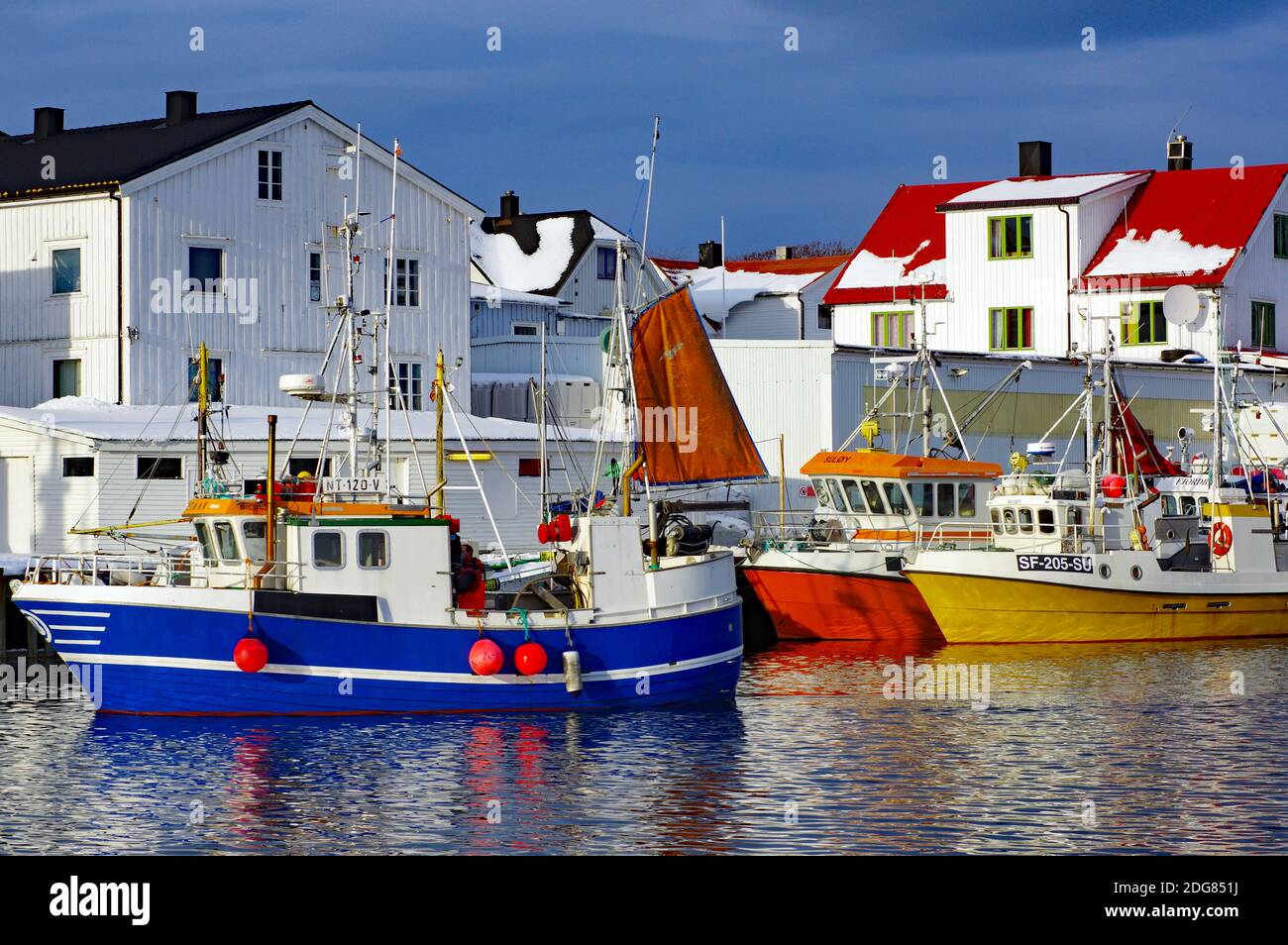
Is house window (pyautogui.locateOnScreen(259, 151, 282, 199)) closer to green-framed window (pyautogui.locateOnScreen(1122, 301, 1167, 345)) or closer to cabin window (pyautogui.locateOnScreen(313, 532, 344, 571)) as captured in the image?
cabin window (pyautogui.locateOnScreen(313, 532, 344, 571))

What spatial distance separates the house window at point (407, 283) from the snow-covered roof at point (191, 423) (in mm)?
5087

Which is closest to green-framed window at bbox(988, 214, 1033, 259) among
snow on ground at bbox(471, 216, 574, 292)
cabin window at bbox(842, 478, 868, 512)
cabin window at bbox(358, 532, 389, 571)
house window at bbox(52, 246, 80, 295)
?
snow on ground at bbox(471, 216, 574, 292)

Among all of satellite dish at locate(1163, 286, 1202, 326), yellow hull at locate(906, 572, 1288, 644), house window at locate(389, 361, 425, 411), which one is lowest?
yellow hull at locate(906, 572, 1288, 644)

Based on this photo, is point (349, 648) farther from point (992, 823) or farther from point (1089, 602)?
point (1089, 602)

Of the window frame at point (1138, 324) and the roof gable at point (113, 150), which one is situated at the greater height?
the roof gable at point (113, 150)

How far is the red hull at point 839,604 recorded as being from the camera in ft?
139

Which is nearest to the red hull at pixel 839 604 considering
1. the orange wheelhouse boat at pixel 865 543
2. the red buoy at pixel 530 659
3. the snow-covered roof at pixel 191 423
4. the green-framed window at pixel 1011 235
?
the orange wheelhouse boat at pixel 865 543

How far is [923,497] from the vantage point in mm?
44000

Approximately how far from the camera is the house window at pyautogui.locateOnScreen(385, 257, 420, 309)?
52344mm

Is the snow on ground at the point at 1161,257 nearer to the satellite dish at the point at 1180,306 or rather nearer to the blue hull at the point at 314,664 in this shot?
the satellite dish at the point at 1180,306

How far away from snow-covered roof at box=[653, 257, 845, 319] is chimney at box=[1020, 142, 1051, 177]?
12.8 m
